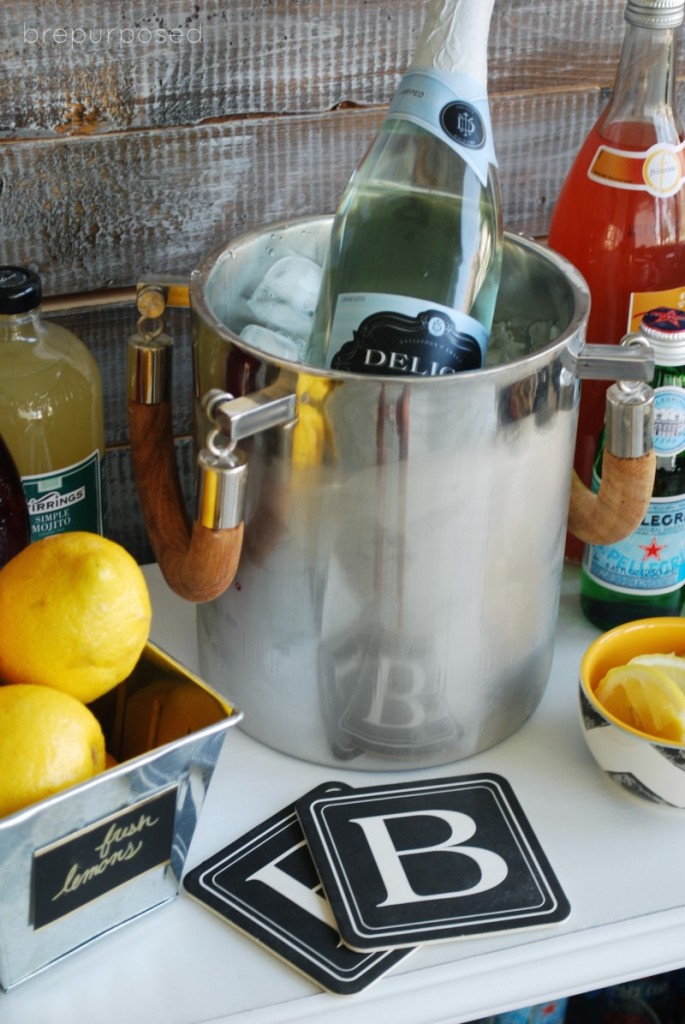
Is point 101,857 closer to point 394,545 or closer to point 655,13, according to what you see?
point 394,545

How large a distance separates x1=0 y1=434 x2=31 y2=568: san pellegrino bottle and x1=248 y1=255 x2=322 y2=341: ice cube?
17 centimetres

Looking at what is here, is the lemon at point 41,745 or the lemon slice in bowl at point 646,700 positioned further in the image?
the lemon slice in bowl at point 646,700

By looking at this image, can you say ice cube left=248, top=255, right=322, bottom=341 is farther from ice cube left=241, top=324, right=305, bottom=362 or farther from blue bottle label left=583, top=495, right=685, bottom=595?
blue bottle label left=583, top=495, right=685, bottom=595

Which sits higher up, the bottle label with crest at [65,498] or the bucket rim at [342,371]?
the bucket rim at [342,371]

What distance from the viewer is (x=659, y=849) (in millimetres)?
596

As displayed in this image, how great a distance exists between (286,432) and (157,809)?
0.18m

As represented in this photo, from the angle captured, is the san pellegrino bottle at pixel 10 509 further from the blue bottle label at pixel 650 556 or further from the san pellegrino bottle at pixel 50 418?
the blue bottle label at pixel 650 556

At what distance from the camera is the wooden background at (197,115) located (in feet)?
2.42

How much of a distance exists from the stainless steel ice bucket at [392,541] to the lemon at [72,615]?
0.08 m

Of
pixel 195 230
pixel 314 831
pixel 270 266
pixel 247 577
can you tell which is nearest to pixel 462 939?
pixel 314 831

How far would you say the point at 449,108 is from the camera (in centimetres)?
65

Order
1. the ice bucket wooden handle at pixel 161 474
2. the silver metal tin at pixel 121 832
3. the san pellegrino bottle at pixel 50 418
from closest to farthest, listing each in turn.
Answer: the silver metal tin at pixel 121 832
the ice bucket wooden handle at pixel 161 474
the san pellegrino bottle at pixel 50 418

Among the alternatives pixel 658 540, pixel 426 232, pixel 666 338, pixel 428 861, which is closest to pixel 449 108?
pixel 426 232

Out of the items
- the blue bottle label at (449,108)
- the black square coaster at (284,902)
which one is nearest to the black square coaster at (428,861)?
the black square coaster at (284,902)
